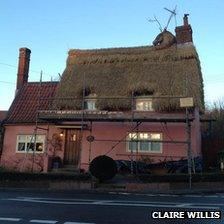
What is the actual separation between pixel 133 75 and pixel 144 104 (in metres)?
2.10

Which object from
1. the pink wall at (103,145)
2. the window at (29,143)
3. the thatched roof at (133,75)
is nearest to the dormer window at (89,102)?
the thatched roof at (133,75)

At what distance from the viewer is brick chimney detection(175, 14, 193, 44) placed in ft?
96.9

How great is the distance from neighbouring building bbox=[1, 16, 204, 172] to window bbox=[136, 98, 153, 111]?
6 cm

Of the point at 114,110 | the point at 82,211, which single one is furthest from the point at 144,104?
the point at 82,211

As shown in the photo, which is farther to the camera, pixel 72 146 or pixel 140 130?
pixel 72 146

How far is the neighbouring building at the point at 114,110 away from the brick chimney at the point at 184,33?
0.21 feet

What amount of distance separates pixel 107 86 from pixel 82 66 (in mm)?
3498

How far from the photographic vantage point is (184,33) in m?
29.7

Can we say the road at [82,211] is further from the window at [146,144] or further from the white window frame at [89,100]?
the white window frame at [89,100]

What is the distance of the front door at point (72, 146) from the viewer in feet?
91.4

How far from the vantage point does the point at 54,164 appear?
88.7 feet
